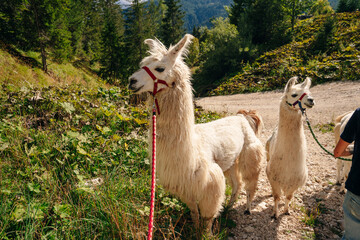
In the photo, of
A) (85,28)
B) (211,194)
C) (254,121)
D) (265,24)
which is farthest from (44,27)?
(265,24)

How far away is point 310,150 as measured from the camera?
568 centimetres

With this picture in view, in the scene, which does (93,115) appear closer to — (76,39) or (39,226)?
(39,226)

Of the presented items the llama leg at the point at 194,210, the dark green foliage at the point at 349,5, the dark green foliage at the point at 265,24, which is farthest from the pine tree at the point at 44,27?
the dark green foliage at the point at 349,5

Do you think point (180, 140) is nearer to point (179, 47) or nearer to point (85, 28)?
point (179, 47)

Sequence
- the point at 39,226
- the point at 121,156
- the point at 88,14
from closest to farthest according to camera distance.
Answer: the point at 39,226 < the point at 121,156 < the point at 88,14

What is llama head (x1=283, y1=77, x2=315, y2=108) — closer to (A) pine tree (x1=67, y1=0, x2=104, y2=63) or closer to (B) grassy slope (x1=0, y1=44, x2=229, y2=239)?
(B) grassy slope (x1=0, y1=44, x2=229, y2=239)

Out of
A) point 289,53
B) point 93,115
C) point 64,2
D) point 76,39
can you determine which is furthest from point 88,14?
point 93,115

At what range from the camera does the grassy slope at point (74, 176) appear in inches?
79.5

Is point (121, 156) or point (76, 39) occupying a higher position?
point (76, 39)

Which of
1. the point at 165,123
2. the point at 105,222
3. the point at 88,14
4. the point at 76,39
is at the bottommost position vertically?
the point at 105,222

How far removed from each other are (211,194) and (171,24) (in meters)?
34.9

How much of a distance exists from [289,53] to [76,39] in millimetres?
24496

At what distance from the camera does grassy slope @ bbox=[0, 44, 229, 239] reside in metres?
2.02

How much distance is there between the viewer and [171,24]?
32906 mm
